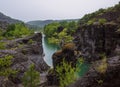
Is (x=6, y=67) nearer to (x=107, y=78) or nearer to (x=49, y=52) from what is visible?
(x=107, y=78)

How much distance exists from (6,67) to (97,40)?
6051 cm

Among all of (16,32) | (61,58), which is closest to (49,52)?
(16,32)

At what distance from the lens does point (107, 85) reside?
24.7 meters

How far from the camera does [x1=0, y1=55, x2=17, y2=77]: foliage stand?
5531 centimetres

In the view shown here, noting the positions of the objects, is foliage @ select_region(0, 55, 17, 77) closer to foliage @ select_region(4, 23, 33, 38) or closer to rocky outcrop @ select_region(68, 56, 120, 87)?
rocky outcrop @ select_region(68, 56, 120, 87)

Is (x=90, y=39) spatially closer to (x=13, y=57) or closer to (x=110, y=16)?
(x=110, y=16)

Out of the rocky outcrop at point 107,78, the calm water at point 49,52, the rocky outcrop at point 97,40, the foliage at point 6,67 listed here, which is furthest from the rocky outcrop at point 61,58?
the rocky outcrop at point 97,40

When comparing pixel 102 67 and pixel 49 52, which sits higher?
pixel 102 67

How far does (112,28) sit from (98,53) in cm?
1430

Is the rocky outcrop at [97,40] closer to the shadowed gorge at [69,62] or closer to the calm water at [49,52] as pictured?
the shadowed gorge at [69,62]

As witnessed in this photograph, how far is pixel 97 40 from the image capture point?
11250 cm

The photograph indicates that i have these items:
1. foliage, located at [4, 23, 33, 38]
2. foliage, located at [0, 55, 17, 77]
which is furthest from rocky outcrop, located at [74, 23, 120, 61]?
foliage, located at [0, 55, 17, 77]

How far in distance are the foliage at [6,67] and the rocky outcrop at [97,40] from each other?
1760 inches

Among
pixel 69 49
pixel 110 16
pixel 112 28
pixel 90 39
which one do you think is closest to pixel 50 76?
pixel 69 49
